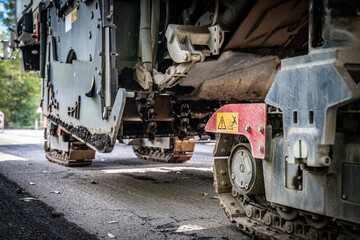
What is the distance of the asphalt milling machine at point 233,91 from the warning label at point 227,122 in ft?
0.06

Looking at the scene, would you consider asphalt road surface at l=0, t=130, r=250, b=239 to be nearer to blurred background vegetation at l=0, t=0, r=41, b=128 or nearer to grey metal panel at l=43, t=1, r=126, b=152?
grey metal panel at l=43, t=1, r=126, b=152

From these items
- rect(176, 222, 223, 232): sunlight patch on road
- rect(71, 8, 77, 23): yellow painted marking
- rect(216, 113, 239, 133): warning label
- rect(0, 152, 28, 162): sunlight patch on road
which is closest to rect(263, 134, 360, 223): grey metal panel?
rect(216, 113, 239, 133): warning label

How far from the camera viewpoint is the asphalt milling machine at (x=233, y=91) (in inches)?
122

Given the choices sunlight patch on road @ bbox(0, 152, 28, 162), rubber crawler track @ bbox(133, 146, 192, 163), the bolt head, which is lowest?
sunlight patch on road @ bbox(0, 152, 28, 162)

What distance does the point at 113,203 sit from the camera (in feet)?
18.6

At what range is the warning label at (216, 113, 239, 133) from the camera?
4115 mm

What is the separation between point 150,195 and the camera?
6.19 meters

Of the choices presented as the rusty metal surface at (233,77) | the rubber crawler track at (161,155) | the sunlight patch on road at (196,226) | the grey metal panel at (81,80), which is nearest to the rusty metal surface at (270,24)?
the rusty metal surface at (233,77)

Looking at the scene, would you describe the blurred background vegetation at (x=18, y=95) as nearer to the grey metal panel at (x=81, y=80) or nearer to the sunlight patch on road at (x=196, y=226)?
the grey metal panel at (x=81, y=80)

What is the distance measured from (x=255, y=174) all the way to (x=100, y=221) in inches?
71.0

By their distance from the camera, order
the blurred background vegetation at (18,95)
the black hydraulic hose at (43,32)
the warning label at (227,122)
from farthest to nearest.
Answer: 1. the blurred background vegetation at (18,95)
2. the black hydraulic hose at (43,32)
3. the warning label at (227,122)

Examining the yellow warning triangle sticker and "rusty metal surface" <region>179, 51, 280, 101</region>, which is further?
"rusty metal surface" <region>179, 51, 280, 101</region>

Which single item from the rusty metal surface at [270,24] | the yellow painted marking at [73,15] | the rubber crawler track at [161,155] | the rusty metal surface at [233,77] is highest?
the yellow painted marking at [73,15]

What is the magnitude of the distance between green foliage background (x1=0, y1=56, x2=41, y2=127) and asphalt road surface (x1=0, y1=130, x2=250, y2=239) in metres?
39.0
